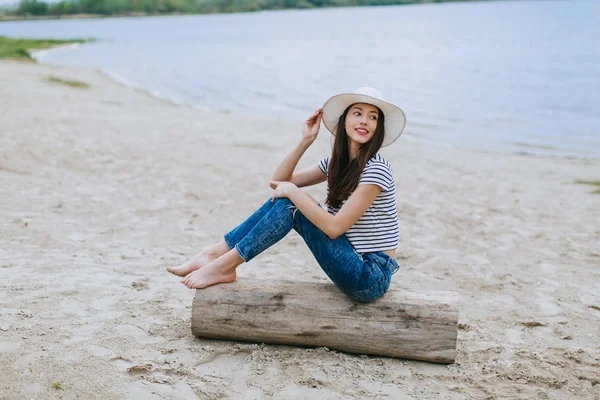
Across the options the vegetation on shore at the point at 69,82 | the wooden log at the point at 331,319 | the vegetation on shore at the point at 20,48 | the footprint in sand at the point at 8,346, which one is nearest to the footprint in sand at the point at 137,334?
the wooden log at the point at 331,319

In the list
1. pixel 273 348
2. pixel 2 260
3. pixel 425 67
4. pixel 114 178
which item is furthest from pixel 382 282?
pixel 425 67

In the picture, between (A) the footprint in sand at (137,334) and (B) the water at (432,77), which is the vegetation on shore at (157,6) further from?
(A) the footprint in sand at (137,334)

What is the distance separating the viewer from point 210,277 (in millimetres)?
4094

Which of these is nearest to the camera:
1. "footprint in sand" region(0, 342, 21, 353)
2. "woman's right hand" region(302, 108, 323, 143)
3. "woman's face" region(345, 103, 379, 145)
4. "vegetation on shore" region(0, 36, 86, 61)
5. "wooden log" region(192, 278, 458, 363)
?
"footprint in sand" region(0, 342, 21, 353)

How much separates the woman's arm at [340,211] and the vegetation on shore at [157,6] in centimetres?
14474

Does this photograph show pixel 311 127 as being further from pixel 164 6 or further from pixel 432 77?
pixel 164 6

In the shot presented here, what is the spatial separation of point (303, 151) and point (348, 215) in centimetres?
87

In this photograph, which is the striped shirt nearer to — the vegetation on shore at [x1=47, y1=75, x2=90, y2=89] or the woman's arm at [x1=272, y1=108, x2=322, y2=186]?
the woman's arm at [x1=272, y1=108, x2=322, y2=186]

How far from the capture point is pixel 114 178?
8.78 m

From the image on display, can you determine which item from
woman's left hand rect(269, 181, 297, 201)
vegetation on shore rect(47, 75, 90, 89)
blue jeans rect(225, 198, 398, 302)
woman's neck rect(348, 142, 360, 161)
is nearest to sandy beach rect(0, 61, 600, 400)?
blue jeans rect(225, 198, 398, 302)

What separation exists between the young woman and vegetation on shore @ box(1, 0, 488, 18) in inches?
5684

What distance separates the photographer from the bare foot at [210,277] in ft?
13.4

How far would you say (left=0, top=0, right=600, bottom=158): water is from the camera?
17750mm

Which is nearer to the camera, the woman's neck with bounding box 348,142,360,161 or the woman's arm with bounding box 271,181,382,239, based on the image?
the woman's arm with bounding box 271,181,382,239
